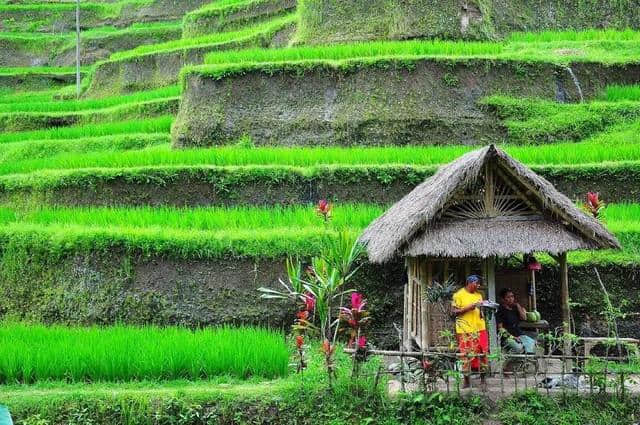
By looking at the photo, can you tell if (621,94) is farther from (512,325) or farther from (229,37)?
(229,37)

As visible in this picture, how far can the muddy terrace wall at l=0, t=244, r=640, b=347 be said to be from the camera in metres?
11.1

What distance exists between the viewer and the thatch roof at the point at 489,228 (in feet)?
29.9

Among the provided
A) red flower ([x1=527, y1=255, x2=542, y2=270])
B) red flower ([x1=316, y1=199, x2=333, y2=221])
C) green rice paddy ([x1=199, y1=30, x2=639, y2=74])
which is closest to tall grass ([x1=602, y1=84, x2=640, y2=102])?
green rice paddy ([x1=199, y1=30, x2=639, y2=74])

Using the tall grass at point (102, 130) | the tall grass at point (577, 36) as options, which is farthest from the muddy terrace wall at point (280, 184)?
the tall grass at point (577, 36)

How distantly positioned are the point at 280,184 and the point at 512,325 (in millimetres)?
5123

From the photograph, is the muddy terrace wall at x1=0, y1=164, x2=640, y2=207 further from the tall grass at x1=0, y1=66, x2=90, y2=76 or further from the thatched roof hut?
the tall grass at x1=0, y1=66, x2=90, y2=76

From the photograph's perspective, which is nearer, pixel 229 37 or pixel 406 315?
pixel 406 315

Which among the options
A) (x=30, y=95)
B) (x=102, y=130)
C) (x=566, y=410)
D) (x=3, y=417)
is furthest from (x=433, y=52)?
(x=30, y=95)

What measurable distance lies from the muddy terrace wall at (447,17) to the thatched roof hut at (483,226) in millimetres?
9440

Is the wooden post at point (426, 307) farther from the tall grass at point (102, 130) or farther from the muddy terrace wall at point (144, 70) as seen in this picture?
the muddy terrace wall at point (144, 70)

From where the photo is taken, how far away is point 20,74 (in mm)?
31875

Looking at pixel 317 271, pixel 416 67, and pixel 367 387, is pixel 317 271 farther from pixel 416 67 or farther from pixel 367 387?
pixel 416 67

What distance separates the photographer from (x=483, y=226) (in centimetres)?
936

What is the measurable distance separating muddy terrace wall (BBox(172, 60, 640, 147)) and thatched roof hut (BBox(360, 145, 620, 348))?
612 cm
